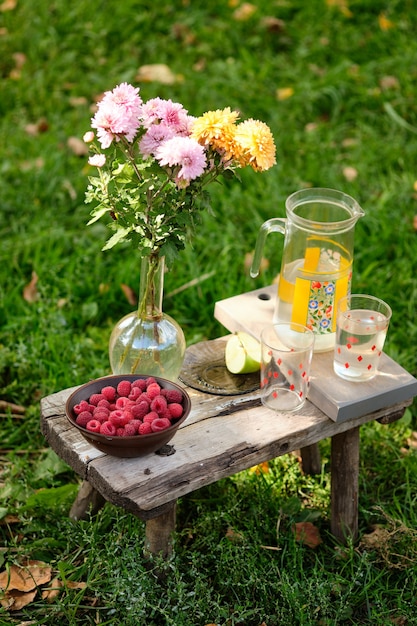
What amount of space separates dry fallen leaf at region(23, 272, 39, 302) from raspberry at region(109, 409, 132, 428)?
141cm

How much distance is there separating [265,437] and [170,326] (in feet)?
1.24

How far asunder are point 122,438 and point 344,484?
2.56ft

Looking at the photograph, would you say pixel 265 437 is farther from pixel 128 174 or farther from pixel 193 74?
pixel 193 74

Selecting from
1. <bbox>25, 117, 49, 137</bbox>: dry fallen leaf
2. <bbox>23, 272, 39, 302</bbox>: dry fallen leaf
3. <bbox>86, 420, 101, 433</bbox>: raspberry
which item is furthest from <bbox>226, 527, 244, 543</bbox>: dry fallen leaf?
<bbox>25, 117, 49, 137</bbox>: dry fallen leaf

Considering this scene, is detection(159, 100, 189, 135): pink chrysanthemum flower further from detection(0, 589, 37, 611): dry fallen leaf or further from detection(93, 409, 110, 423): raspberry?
detection(0, 589, 37, 611): dry fallen leaf

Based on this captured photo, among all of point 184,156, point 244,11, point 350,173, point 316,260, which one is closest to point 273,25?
point 244,11

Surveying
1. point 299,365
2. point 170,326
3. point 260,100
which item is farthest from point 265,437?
point 260,100

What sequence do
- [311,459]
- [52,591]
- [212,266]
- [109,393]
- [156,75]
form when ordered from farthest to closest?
[156,75], [212,266], [311,459], [52,591], [109,393]

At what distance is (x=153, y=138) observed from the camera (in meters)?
2.00

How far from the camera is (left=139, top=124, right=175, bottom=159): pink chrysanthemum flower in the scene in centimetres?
200

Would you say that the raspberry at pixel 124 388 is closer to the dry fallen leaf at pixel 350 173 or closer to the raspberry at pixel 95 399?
the raspberry at pixel 95 399

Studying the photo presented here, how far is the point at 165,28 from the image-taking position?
503cm

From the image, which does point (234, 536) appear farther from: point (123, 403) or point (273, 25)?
point (273, 25)

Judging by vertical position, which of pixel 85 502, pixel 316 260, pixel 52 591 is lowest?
pixel 52 591
